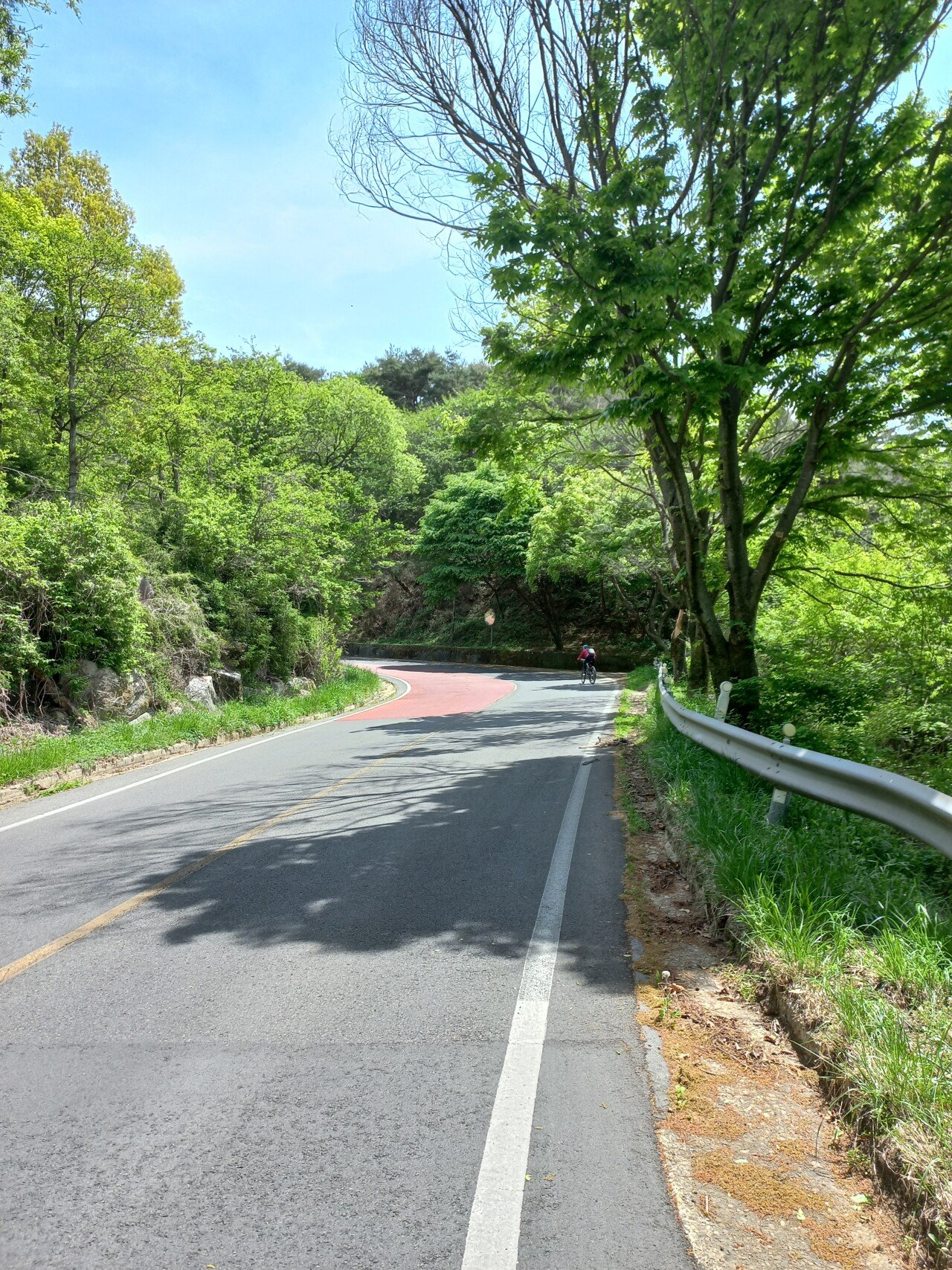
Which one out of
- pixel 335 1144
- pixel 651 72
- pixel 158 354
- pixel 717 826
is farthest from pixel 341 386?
pixel 335 1144

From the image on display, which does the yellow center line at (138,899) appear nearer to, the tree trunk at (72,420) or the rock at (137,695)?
the rock at (137,695)

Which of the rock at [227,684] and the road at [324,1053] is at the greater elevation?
the rock at [227,684]

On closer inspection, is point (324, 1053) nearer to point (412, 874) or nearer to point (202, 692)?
point (412, 874)

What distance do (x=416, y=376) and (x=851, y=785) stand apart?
2621 inches

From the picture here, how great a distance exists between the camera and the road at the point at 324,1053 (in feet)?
8.02

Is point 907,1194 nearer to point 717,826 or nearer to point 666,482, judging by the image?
point 717,826

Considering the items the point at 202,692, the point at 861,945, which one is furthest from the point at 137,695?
the point at 861,945

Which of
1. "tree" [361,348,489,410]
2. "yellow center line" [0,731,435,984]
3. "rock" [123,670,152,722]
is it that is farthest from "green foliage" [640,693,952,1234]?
"tree" [361,348,489,410]

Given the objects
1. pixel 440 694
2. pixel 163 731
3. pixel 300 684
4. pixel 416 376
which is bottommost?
pixel 440 694

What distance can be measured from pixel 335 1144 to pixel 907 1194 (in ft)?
6.04

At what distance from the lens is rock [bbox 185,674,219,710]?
17.0 metres

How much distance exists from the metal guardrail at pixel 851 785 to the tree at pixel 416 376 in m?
62.0

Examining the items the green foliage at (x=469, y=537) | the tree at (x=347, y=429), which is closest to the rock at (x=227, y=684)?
the tree at (x=347, y=429)

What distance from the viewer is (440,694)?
26.7 meters
